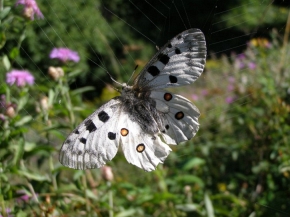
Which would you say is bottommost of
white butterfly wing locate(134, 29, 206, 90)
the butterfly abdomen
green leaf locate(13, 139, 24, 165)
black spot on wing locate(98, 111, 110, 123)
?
black spot on wing locate(98, 111, 110, 123)

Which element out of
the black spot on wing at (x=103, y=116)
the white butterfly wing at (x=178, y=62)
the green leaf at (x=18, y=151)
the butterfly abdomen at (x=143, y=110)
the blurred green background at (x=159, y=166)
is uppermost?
the blurred green background at (x=159, y=166)

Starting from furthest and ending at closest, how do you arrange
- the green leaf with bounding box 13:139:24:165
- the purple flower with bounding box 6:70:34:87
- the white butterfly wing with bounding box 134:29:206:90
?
the purple flower with bounding box 6:70:34:87, the green leaf with bounding box 13:139:24:165, the white butterfly wing with bounding box 134:29:206:90

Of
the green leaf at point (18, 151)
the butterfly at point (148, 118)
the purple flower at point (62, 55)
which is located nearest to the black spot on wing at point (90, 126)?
the butterfly at point (148, 118)

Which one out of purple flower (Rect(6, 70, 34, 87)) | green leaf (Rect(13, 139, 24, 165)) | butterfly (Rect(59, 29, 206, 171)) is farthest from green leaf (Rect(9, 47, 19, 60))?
butterfly (Rect(59, 29, 206, 171))

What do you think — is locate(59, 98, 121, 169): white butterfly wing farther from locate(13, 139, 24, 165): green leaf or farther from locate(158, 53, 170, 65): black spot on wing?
locate(13, 139, 24, 165): green leaf

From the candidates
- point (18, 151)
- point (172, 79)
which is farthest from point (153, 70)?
point (18, 151)

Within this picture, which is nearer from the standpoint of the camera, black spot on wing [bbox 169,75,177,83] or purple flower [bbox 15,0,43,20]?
black spot on wing [bbox 169,75,177,83]

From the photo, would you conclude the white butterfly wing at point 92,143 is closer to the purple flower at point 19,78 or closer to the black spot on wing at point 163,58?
the black spot on wing at point 163,58

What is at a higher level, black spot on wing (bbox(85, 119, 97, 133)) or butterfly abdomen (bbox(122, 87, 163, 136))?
butterfly abdomen (bbox(122, 87, 163, 136))
